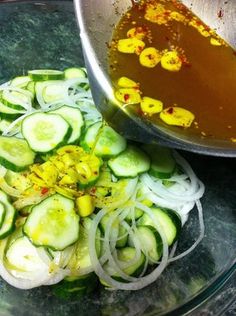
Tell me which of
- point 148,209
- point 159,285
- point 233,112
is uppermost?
point 233,112

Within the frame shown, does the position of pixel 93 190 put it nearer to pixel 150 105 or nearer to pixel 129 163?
pixel 129 163

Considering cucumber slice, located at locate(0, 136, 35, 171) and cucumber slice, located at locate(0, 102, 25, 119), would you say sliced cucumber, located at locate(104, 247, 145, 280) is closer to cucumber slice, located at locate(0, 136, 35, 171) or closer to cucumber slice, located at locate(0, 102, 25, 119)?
cucumber slice, located at locate(0, 136, 35, 171)

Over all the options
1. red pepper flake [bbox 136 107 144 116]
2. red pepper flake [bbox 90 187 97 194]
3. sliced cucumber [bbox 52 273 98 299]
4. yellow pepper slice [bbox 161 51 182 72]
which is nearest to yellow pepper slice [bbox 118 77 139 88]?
red pepper flake [bbox 136 107 144 116]

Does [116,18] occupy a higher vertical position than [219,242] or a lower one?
higher

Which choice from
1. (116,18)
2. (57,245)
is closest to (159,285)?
(57,245)

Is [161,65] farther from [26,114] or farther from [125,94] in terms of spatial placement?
[26,114]

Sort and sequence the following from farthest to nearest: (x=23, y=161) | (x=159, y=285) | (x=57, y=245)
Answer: (x=23, y=161) < (x=159, y=285) < (x=57, y=245)
